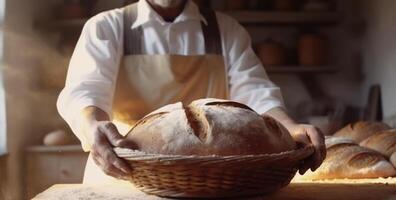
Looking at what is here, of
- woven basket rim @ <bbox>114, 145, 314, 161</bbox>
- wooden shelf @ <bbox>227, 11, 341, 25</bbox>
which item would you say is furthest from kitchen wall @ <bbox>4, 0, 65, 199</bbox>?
woven basket rim @ <bbox>114, 145, 314, 161</bbox>

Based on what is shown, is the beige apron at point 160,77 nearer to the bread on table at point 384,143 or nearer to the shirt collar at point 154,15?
the shirt collar at point 154,15

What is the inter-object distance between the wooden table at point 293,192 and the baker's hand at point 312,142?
65 millimetres

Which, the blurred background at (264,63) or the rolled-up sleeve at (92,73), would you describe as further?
the blurred background at (264,63)

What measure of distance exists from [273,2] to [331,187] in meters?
2.59

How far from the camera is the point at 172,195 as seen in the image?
1.18 m

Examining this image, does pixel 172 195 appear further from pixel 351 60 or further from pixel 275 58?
pixel 351 60

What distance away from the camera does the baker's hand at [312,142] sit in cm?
125

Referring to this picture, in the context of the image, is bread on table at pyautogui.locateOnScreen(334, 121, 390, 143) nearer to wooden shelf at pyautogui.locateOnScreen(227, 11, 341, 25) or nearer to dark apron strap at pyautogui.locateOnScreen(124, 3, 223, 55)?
dark apron strap at pyautogui.locateOnScreen(124, 3, 223, 55)

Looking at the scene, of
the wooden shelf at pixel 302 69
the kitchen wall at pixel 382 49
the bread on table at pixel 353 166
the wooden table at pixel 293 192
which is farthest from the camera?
the wooden shelf at pixel 302 69

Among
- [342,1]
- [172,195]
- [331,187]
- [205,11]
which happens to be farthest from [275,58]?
[172,195]

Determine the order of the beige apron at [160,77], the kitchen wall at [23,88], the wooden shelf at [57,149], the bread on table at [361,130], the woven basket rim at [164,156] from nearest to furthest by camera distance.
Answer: the woven basket rim at [164,156], the beige apron at [160,77], the bread on table at [361,130], the kitchen wall at [23,88], the wooden shelf at [57,149]

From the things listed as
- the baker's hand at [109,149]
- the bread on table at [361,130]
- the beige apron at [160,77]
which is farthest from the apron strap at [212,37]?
the baker's hand at [109,149]

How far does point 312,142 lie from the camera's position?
1308 mm

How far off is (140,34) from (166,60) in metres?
0.11
